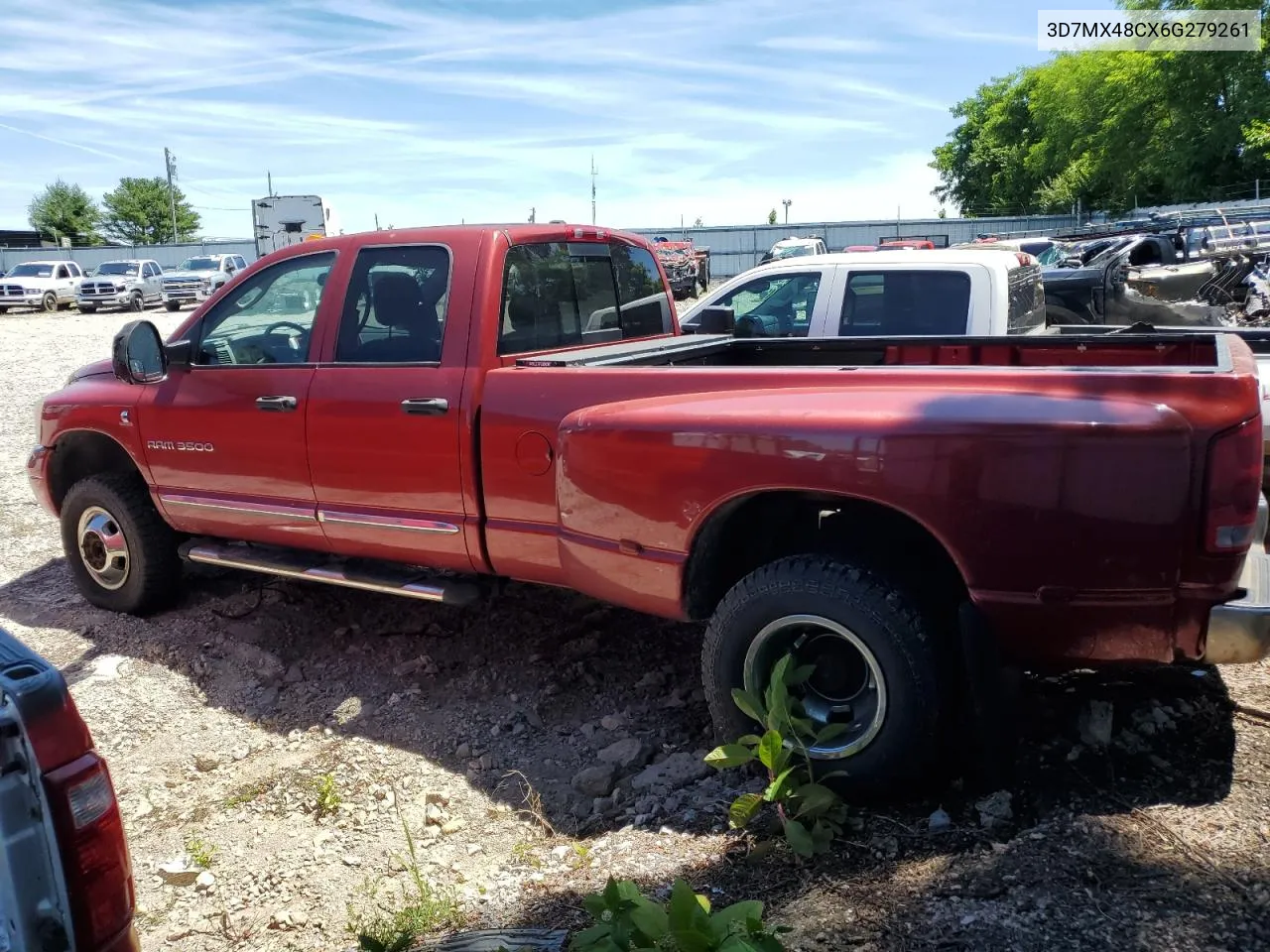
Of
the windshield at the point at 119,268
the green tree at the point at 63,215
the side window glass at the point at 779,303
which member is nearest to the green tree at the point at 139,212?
the green tree at the point at 63,215

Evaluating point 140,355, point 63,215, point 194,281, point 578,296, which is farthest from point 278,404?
point 63,215

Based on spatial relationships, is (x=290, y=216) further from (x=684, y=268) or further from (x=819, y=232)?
(x=819, y=232)

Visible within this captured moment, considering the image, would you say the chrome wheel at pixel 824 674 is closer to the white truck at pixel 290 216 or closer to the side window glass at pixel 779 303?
the side window glass at pixel 779 303

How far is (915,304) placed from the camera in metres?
7.14

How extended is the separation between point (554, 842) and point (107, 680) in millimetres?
2662

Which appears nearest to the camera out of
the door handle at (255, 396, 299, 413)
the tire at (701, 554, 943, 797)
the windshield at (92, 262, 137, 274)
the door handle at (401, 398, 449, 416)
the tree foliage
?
the tire at (701, 554, 943, 797)

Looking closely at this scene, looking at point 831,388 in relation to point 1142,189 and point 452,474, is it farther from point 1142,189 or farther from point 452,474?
point 1142,189

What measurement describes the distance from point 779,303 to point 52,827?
656cm

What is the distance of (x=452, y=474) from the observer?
4.28 metres

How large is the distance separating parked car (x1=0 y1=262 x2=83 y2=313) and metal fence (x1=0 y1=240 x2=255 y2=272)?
14.4 meters

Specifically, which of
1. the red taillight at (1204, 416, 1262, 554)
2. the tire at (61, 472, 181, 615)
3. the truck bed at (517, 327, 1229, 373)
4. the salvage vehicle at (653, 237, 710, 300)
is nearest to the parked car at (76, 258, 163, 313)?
the salvage vehicle at (653, 237, 710, 300)

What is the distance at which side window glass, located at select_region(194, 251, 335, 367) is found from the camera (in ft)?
16.1

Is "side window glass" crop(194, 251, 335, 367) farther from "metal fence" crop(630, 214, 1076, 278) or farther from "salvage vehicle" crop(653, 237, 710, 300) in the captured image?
"metal fence" crop(630, 214, 1076, 278)

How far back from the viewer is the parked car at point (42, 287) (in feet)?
110
